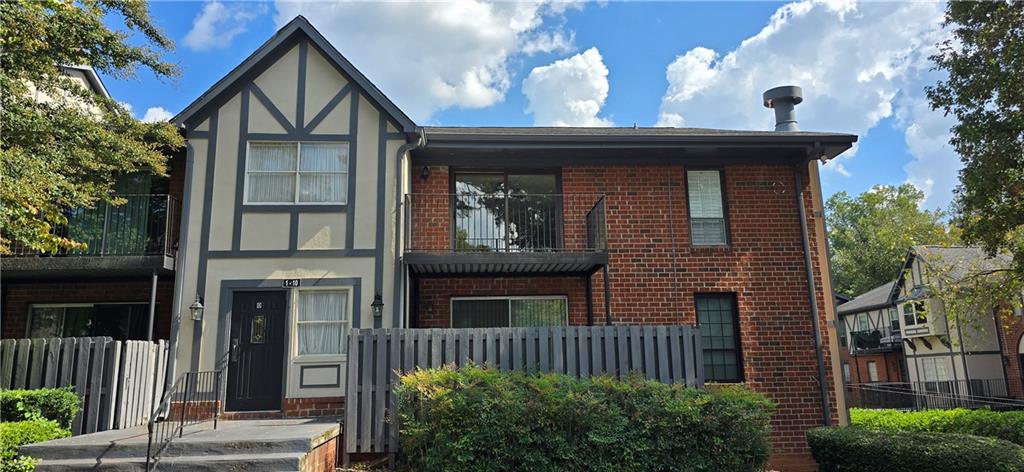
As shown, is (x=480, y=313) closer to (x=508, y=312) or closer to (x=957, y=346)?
(x=508, y=312)

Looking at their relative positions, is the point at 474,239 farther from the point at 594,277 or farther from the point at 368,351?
the point at 368,351

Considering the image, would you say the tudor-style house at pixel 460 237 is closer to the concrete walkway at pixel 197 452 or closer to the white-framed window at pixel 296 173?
the white-framed window at pixel 296 173

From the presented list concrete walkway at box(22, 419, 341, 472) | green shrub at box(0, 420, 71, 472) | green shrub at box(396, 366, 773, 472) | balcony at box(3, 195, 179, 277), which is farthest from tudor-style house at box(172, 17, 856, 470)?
green shrub at box(396, 366, 773, 472)

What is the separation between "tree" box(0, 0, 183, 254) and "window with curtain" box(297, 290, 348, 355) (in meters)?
3.36

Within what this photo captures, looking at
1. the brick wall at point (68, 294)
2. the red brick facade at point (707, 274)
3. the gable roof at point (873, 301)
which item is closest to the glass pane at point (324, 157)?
the red brick facade at point (707, 274)

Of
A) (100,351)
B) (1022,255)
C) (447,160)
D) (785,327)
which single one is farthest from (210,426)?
(1022,255)

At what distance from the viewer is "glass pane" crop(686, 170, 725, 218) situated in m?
12.8

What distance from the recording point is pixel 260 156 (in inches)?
453

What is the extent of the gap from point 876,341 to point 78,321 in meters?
37.9

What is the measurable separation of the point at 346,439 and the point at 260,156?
558cm

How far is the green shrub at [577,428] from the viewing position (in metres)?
7.30

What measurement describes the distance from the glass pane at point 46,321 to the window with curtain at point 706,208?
12.3 metres

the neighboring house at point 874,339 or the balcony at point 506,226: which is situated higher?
the balcony at point 506,226

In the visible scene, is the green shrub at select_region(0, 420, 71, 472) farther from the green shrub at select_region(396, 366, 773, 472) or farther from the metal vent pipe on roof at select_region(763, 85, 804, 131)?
the metal vent pipe on roof at select_region(763, 85, 804, 131)
